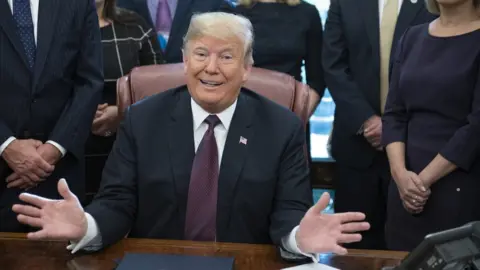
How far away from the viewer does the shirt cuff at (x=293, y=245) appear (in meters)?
1.60

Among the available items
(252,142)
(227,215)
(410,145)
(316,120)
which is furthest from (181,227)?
(316,120)

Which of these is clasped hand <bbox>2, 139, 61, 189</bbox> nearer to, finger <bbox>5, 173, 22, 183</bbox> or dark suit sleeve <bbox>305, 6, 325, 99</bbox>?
finger <bbox>5, 173, 22, 183</bbox>

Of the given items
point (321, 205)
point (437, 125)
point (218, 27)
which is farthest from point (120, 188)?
point (437, 125)

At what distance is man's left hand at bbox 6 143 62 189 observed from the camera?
2.37 metres

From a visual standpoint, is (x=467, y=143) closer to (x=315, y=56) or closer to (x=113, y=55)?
(x=315, y=56)

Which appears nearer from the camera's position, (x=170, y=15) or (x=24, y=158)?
(x=24, y=158)

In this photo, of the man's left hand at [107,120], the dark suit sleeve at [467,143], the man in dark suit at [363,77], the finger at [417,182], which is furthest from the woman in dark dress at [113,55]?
the dark suit sleeve at [467,143]

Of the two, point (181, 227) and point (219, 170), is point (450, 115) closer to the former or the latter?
point (219, 170)

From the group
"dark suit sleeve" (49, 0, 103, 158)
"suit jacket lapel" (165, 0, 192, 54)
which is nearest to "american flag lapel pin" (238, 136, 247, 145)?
"dark suit sleeve" (49, 0, 103, 158)

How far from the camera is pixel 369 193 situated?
2859 millimetres

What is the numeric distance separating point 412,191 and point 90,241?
1152mm

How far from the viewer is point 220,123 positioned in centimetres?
195

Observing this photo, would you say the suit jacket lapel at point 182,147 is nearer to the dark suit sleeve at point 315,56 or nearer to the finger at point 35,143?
the finger at point 35,143

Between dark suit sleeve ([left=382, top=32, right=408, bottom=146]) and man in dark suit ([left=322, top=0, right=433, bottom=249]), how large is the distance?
13.6 inches
